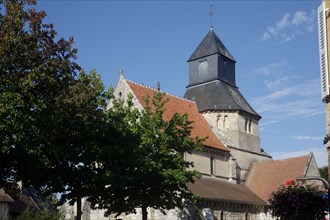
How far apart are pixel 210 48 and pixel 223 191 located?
14706mm

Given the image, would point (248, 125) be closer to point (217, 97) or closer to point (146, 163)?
point (217, 97)

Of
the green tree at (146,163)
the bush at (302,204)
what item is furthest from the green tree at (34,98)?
the bush at (302,204)

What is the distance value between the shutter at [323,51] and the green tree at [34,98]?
844 centimetres

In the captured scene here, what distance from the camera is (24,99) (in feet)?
47.9

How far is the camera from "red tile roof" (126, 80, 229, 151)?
34.2 metres

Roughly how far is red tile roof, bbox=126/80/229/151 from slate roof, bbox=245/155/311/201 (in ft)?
12.3

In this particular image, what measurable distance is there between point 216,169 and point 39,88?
75.2ft

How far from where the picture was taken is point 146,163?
70.4 feet

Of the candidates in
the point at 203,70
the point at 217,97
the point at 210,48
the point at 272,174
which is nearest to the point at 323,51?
the point at 272,174

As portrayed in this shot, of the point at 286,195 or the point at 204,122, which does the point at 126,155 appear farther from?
the point at 204,122

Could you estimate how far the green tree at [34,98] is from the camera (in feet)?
47.1

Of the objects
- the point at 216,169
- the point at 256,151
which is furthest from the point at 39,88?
the point at 256,151

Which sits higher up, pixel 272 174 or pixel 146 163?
pixel 272 174

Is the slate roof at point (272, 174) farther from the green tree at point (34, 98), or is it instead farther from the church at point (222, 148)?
the green tree at point (34, 98)
